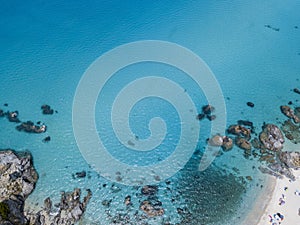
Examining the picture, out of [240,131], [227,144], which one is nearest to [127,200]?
[227,144]

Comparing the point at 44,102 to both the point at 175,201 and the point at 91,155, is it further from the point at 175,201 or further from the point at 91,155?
the point at 175,201

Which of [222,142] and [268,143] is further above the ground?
[222,142]

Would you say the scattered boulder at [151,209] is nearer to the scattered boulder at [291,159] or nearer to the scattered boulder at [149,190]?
the scattered boulder at [149,190]

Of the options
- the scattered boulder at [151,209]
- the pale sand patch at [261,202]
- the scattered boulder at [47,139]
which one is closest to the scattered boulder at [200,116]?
the pale sand patch at [261,202]

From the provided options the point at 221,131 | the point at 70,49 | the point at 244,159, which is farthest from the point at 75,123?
the point at 244,159

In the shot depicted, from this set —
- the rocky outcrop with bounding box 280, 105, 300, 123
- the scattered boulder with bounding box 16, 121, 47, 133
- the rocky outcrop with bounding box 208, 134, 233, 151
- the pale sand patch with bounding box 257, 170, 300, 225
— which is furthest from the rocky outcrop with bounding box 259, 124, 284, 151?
the scattered boulder with bounding box 16, 121, 47, 133

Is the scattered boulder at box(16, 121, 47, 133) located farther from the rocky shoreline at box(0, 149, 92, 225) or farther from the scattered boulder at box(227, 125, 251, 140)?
the scattered boulder at box(227, 125, 251, 140)

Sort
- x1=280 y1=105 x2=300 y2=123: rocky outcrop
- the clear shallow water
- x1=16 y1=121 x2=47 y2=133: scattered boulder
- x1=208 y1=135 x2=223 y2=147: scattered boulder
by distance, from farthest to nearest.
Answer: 1. x1=280 y1=105 x2=300 y2=123: rocky outcrop
2. x1=16 y1=121 x2=47 y2=133: scattered boulder
3. x1=208 y1=135 x2=223 y2=147: scattered boulder
4. the clear shallow water

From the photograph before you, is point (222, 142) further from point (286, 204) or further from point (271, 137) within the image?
point (286, 204)
